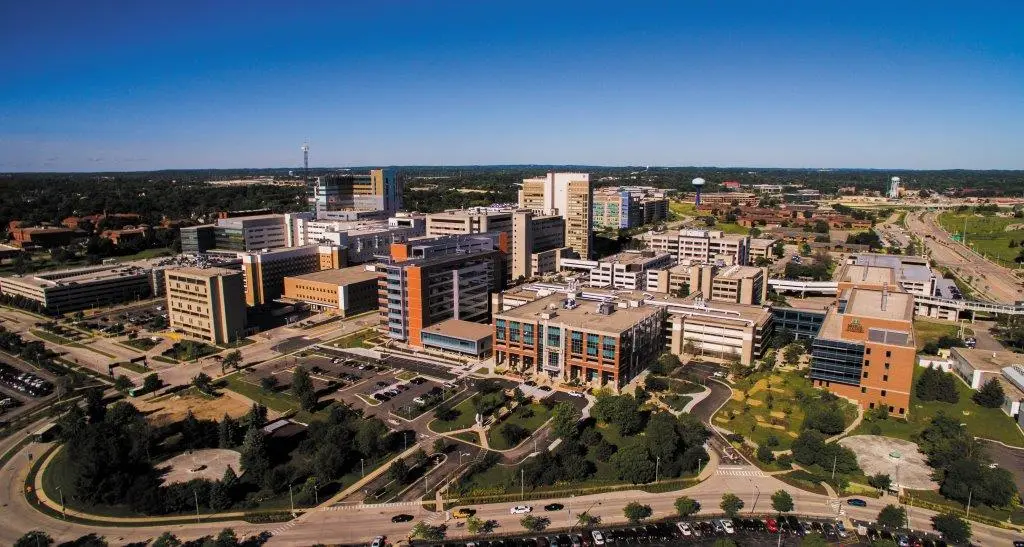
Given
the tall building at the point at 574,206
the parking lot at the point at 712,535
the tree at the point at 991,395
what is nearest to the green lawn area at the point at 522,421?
the parking lot at the point at 712,535

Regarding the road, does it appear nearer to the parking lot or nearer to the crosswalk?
the crosswalk

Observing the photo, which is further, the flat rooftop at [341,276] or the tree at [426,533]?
the flat rooftop at [341,276]

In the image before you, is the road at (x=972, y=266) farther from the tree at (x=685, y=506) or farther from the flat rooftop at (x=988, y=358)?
the tree at (x=685, y=506)

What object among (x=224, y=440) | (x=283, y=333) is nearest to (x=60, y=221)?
(x=283, y=333)

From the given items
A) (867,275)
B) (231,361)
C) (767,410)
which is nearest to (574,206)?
(867,275)

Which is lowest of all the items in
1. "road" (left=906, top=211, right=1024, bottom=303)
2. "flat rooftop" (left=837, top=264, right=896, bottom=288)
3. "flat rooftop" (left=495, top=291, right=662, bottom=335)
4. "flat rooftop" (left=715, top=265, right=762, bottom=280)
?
"road" (left=906, top=211, right=1024, bottom=303)

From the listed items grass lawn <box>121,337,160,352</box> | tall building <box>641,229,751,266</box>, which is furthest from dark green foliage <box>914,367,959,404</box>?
grass lawn <box>121,337,160,352</box>
